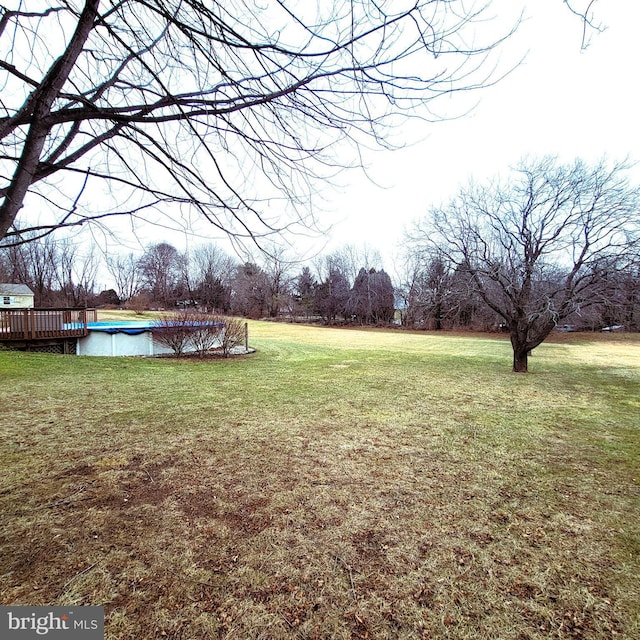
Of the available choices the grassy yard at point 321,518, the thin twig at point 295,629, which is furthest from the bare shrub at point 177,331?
the thin twig at point 295,629

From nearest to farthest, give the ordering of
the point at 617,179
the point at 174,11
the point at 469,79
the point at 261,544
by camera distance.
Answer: the point at 174,11
the point at 469,79
the point at 261,544
the point at 617,179

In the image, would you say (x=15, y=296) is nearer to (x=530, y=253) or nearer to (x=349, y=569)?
(x=530, y=253)

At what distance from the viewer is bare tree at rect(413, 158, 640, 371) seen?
318 inches

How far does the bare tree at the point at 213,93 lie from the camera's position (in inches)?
66.8

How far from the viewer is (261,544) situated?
7.06 ft

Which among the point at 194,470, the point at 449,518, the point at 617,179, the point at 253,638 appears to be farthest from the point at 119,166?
the point at 617,179

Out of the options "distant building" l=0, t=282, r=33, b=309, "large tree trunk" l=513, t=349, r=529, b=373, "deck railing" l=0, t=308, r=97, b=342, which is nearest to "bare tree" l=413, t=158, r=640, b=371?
"large tree trunk" l=513, t=349, r=529, b=373

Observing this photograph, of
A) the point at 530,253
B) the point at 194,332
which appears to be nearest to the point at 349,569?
the point at 530,253

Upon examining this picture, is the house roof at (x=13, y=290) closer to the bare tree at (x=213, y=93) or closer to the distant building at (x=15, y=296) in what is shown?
the distant building at (x=15, y=296)

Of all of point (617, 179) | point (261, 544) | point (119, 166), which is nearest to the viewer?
point (261, 544)

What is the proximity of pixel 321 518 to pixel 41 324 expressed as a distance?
41.2 ft

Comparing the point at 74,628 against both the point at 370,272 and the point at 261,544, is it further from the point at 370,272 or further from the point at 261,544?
the point at 370,272

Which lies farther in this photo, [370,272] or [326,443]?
[370,272]

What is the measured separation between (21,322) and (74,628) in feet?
40.6
